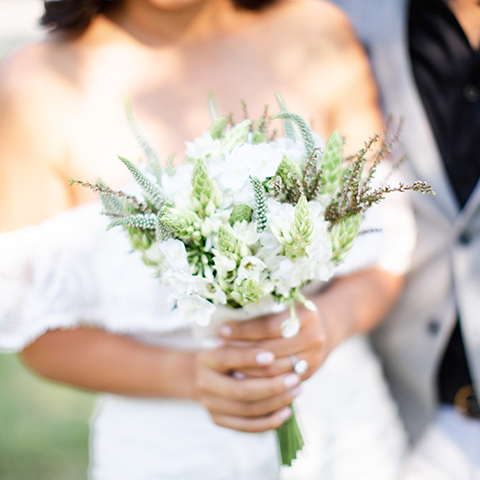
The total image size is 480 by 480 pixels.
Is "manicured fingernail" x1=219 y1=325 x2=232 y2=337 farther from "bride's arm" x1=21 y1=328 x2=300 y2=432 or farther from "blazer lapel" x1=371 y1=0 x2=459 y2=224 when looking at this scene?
"blazer lapel" x1=371 y1=0 x2=459 y2=224

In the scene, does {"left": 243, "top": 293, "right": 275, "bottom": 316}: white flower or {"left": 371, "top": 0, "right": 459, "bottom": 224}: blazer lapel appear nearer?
{"left": 243, "top": 293, "right": 275, "bottom": 316}: white flower

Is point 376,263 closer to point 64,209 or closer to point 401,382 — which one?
point 401,382

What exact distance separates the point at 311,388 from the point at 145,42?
4.77ft

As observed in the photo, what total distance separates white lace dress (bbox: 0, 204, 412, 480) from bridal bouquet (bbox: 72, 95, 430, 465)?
456mm

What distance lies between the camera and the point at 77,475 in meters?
2.90

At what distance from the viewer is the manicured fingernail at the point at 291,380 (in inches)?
52.5

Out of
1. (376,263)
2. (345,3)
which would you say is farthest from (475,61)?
(376,263)

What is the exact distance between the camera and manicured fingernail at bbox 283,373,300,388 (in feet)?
4.38

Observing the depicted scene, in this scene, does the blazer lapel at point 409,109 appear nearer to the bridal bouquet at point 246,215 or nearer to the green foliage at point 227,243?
the bridal bouquet at point 246,215

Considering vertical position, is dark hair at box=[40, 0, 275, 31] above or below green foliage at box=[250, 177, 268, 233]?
above

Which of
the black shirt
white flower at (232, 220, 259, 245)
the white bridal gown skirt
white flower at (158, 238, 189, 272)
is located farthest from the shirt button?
white flower at (158, 238, 189, 272)

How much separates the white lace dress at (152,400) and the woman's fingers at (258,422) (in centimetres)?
7

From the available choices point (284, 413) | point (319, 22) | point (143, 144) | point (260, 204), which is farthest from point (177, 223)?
point (319, 22)

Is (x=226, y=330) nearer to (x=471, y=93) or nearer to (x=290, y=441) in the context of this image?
(x=290, y=441)
